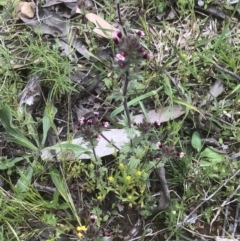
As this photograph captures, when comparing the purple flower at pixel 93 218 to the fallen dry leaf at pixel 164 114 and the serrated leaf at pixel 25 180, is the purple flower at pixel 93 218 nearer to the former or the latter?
the serrated leaf at pixel 25 180

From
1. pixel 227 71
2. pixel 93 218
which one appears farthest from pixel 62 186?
pixel 227 71

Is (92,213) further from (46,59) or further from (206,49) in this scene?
(206,49)

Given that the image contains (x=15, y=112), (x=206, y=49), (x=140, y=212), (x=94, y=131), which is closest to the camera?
(x=94, y=131)

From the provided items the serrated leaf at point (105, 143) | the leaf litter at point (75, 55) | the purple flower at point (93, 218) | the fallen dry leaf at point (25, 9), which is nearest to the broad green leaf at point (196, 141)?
the leaf litter at point (75, 55)

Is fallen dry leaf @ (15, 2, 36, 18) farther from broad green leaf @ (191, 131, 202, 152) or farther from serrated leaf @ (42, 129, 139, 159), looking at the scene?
broad green leaf @ (191, 131, 202, 152)

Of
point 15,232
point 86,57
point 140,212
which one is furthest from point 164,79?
point 15,232
